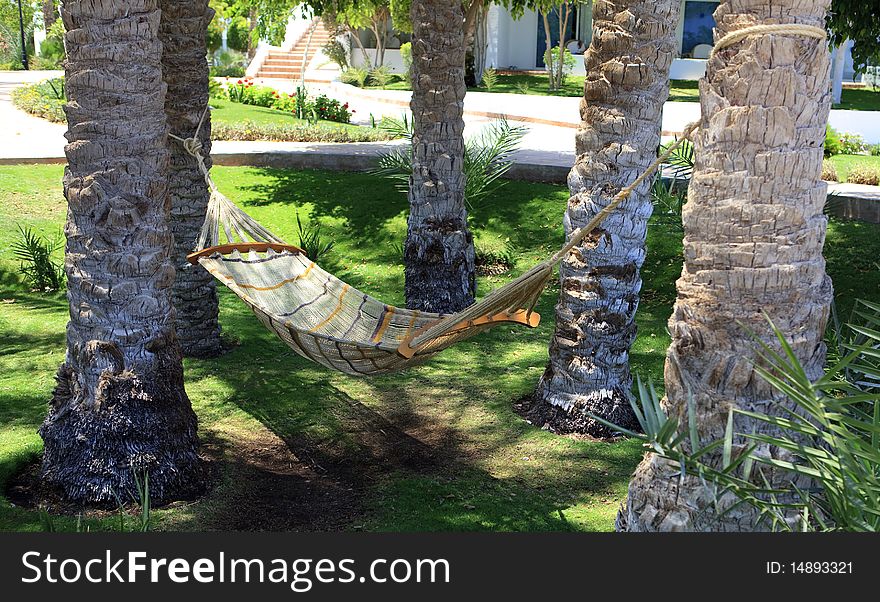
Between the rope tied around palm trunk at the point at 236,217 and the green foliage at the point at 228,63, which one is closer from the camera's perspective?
the rope tied around palm trunk at the point at 236,217

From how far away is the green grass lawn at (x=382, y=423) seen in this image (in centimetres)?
491

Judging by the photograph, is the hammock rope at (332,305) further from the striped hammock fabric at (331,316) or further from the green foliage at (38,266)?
the green foliage at (38,266)

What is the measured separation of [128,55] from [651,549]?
3.31m

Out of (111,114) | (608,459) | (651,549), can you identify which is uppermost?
(111,114)

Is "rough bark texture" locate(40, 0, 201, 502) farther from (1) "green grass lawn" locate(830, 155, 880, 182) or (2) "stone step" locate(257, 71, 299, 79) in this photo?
(2) "stone step" locate(257, 71, 299, 79)

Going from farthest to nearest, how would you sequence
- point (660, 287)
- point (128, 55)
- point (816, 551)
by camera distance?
point (660, 287), point (128, 55), point (816, 551)

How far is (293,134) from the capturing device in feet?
49.9

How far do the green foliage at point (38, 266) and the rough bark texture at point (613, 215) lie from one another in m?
4.86

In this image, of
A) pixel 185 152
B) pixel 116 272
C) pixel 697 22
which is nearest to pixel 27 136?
pixel 185 152

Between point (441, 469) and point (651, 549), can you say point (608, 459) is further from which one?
point (651, 549)

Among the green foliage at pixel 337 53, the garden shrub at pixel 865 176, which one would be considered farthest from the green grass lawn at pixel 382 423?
the green foliage at pixel 337 53

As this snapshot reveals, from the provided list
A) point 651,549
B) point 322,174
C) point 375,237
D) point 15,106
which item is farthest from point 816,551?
point 15,106

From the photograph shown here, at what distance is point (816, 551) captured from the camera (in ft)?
8.96

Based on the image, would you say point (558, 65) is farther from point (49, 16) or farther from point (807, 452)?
point (807, 452)
